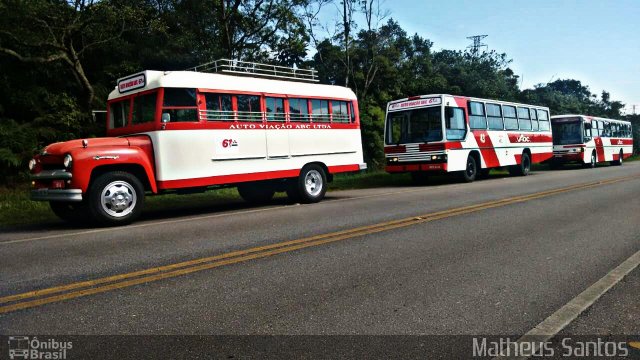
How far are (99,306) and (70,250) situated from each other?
267 cm

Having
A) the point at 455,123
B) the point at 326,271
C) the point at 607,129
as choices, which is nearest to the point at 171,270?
the point at 326,271

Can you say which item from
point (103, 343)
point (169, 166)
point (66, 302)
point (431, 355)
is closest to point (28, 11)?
point (169, 166)

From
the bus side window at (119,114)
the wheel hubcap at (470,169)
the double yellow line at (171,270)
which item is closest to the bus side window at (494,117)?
the wheel hubcap at (470,169)

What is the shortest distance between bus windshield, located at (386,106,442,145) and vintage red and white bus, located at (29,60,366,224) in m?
5.14

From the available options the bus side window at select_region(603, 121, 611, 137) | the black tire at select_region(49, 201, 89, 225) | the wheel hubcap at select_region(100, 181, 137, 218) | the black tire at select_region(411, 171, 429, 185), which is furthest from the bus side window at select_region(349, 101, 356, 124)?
the bus side window at select_region(603, 121, 611, 137)

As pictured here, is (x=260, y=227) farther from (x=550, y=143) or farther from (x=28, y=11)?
(x=550, y=143)

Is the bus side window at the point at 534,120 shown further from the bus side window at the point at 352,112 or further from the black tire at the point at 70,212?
the black tire at the point at 70,212

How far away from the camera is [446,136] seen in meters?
16.8

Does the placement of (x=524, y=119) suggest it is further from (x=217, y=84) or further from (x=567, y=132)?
(x=217, y=84)

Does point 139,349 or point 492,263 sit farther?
point 492,263

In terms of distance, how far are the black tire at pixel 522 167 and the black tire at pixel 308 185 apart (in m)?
12.9

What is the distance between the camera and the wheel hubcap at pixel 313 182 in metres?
11.8

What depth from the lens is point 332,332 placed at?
3.41 meters

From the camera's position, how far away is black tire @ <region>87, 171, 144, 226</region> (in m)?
8.16
